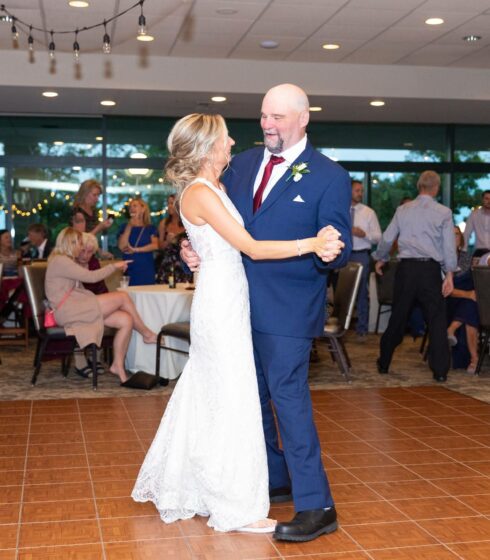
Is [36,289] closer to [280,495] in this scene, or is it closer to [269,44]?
[280,495]

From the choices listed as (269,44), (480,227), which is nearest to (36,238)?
(269,44)

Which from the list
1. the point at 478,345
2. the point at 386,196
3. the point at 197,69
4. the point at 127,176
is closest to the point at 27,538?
the point at 478,345

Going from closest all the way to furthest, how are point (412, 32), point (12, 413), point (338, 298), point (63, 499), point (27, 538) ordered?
point (27, 538), point (63, 499), point (12, 413), point (338, 298), point (412, 32)

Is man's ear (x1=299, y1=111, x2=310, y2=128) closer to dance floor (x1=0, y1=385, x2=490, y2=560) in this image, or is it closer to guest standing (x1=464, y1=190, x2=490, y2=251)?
dance floor (x1=0, y1=385, x2=490, y2=560)

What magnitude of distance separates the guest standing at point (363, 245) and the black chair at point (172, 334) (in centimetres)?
372

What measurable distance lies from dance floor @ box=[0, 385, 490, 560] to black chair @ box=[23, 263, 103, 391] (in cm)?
67

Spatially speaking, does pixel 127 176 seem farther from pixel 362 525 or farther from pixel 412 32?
pixel 362 525

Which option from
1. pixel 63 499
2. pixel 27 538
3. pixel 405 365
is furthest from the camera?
pixel 405 365

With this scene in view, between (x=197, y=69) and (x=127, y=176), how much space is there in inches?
122

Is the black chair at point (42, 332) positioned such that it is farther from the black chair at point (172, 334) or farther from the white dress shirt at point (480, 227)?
the white dress shirt at point (480, 227)

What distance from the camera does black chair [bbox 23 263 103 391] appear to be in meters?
7.05

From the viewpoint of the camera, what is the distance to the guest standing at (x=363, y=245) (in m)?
10.6

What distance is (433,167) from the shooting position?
14148 mm

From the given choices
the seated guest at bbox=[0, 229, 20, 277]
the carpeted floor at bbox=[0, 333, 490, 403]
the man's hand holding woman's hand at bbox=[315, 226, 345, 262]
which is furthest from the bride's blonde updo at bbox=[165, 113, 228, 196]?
the seated guest at bbox=[0, 229, 20, 277]
